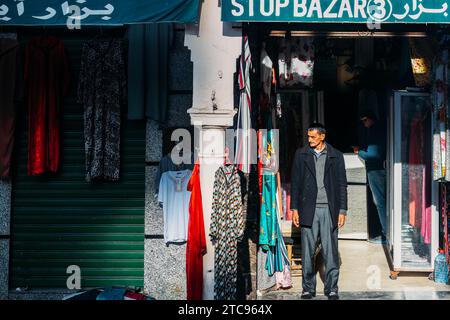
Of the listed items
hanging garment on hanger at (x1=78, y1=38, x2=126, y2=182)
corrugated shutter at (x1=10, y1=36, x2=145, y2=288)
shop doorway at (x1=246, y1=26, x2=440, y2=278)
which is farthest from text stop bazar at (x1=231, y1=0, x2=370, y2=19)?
corrugated shutter at (x1=10, y1=36, x2=145, y2=288)

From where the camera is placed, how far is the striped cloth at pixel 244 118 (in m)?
9.16

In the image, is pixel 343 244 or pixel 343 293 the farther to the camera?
pixel 343 244

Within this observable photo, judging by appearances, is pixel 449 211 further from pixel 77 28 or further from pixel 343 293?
pixel 77 28

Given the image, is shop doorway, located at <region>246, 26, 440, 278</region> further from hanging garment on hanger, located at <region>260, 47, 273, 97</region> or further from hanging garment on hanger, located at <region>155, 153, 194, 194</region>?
hanging garment on hanger, located at <region>155, 153, 194, 194</region>

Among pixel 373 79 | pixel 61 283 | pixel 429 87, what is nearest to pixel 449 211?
pixel 429 87

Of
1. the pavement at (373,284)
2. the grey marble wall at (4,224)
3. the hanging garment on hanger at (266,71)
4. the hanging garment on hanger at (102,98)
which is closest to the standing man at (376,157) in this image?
the pavement at (373,284)

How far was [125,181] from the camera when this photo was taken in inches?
400

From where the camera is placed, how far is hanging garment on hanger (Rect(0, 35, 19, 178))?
10.0 m

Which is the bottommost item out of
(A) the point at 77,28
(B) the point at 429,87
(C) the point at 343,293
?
(C) the point at 343,293

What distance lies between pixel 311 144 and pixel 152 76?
2126 mm

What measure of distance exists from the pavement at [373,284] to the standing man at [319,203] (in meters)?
0.35

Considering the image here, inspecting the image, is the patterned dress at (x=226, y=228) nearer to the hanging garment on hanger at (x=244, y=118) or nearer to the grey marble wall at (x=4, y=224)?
the hanging garment on hanger at (x=244, y=118)

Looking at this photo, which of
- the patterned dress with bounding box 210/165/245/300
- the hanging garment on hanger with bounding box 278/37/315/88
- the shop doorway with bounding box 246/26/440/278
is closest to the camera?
the patterned dress with bounding box 210/165/245/300

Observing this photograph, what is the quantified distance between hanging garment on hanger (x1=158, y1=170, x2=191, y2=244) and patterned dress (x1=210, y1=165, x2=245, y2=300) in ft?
2.72
